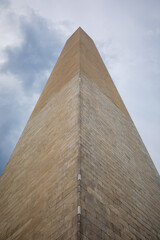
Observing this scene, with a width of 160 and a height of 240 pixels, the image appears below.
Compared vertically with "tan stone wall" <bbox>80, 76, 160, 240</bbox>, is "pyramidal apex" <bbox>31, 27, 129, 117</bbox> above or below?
above

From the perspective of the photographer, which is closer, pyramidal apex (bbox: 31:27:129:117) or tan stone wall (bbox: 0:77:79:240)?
tan stone wall (bbox: 0:77:79:240)

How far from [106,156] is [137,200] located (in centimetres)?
100

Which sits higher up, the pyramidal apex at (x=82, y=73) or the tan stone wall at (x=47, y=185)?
the pyramidal apex at (x=82, y=73)

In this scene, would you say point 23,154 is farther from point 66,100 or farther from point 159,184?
point 159,184

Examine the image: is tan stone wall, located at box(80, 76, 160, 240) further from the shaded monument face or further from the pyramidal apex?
the pyramidal apex

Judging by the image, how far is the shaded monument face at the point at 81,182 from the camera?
2.55 meters

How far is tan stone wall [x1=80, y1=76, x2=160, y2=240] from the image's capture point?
261 cm

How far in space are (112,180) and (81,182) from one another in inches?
37.9

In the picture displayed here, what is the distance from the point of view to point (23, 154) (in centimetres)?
554

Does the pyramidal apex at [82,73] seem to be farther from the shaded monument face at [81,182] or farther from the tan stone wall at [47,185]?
the tan stone wall at [47,185]

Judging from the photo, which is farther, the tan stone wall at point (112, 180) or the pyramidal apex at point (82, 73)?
the pyramidal apex at point (82, 73)

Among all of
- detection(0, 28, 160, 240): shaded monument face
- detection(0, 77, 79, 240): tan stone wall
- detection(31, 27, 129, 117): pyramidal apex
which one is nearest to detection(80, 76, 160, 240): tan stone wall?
detection(0, 28, 160, 240): shaded monument face

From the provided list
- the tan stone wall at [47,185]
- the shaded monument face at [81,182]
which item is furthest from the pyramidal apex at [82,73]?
the tan stone wall at [47,185]

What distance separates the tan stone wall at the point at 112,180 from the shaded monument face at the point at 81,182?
0.01 m
